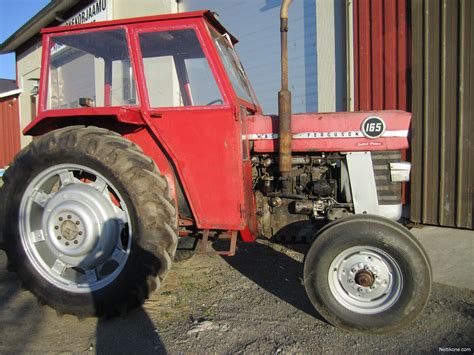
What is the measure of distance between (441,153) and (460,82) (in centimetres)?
84

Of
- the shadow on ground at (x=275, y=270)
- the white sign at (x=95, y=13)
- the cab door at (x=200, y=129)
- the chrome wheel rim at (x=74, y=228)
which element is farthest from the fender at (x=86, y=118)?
the white sign at (x=95, y=13)

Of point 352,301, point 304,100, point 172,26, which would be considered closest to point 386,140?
point 352,301

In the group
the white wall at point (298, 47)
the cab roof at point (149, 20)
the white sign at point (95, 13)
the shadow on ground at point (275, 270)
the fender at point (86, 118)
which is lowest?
the shadow on ground at point (275, 270)

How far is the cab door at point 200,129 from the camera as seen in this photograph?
2.92 meters

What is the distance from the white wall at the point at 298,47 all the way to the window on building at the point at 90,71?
3682mm

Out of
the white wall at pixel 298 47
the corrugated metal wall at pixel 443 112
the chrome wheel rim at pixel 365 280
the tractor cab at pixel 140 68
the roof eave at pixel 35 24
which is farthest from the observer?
the roof eave at pixel 35 24

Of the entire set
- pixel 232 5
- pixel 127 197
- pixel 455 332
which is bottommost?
pixel 455 332

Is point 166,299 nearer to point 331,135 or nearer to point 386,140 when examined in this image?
point 331,135

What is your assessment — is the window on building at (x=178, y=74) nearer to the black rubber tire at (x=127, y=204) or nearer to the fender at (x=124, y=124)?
the fender at (x=124, y=124)

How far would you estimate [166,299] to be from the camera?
328 cm

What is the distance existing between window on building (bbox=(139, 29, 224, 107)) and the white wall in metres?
3.31

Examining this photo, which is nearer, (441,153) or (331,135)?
(331,135)

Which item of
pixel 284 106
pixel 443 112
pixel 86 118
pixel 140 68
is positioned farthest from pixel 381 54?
pixel 86 118

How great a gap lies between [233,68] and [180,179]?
1126 millimetres
